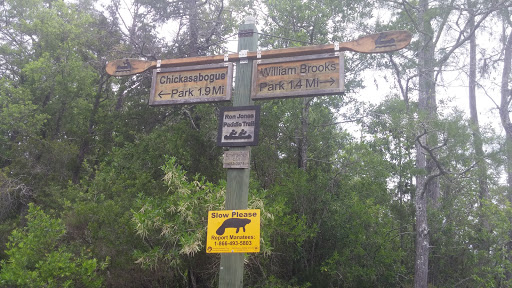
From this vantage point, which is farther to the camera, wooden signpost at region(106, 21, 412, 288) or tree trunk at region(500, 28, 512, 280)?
tree trunk at region(500, 28, 512, 280)

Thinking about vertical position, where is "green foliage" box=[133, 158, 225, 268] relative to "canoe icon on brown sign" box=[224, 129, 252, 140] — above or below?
below

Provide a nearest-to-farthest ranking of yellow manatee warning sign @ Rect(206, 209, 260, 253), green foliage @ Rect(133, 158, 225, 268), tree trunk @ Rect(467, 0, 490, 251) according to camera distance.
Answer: yellow manatee warning sign @ Rect(206, 209, 260, 253) → green foliage @ Rect(133, 158, 225, 268) → tree trunk @ Rect(467, 0, 490, 251)

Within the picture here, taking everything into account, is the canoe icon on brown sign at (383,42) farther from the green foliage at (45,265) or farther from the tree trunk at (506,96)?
the tree trunk at (506,96)

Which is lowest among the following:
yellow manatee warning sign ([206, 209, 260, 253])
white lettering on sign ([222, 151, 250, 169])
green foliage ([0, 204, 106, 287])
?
green foliage ([0, 204, 106, 287])

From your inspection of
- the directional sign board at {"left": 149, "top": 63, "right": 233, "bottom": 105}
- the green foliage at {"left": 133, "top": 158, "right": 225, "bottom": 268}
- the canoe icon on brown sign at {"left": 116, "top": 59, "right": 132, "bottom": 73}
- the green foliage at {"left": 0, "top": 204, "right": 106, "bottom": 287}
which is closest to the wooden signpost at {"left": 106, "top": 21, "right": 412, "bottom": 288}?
the directional sign board at {"left": 149, "top": 63, "right": 233, "bottom": 105}

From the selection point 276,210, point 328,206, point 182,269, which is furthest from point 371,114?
point 182,269

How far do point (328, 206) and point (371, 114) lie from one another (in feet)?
11.9

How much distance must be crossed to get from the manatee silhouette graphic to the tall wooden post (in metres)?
0.20

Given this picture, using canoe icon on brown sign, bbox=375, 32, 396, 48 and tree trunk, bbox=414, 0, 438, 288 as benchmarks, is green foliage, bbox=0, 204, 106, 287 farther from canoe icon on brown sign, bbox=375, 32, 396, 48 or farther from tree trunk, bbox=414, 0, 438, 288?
tree trunk, bbox=414, 0, 438, 288

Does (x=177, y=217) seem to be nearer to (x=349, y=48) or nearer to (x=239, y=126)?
(x=239, y=126)

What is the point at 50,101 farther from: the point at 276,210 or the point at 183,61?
the point at 183,61

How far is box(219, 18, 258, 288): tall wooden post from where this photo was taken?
158 inches

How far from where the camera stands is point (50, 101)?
18.6 metres

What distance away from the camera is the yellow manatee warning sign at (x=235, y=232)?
393cm
